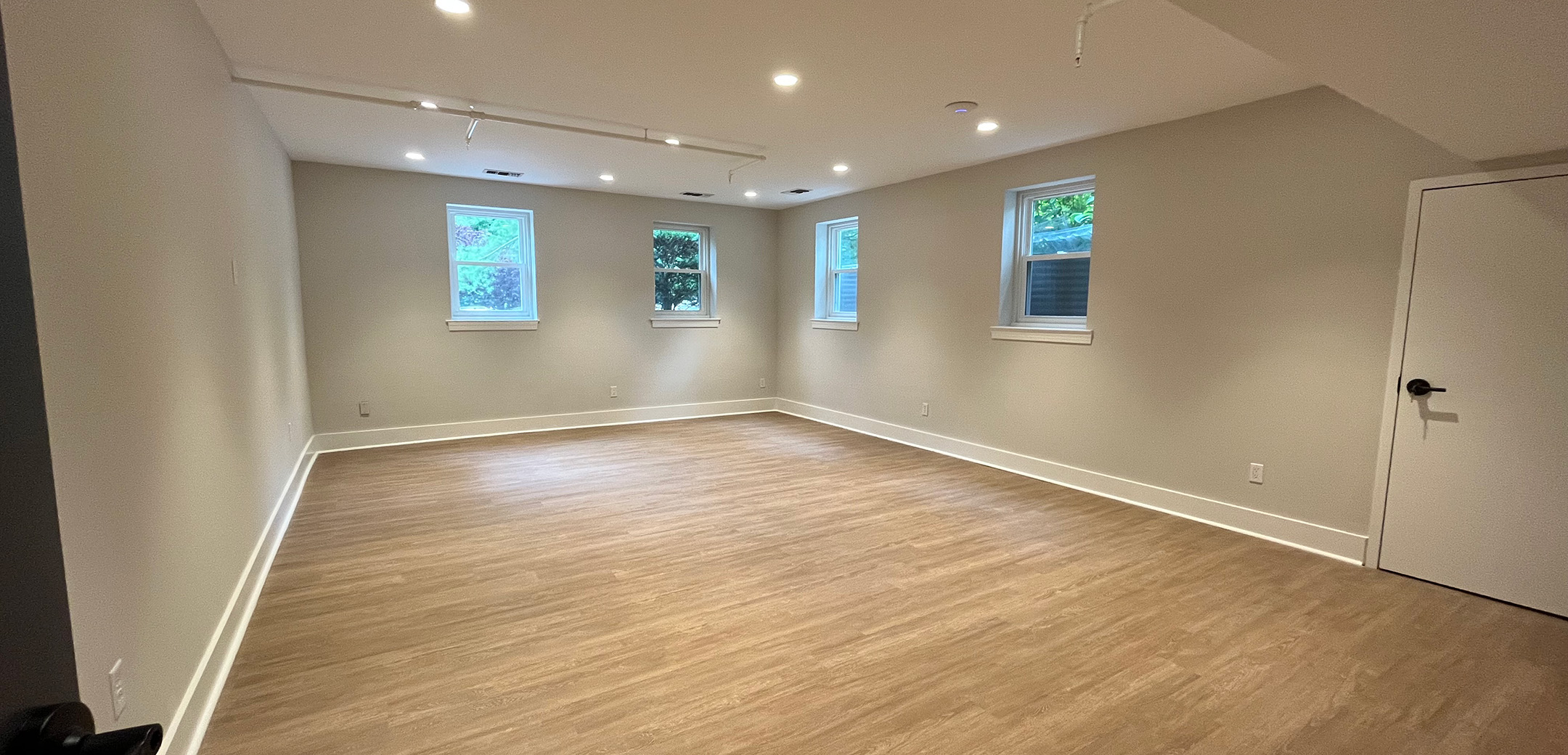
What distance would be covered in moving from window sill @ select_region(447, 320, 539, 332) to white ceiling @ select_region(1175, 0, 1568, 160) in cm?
585

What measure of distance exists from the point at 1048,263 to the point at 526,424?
4.91 metres

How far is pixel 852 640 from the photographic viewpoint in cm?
252

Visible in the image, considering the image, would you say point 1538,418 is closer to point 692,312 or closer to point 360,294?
point 692,312

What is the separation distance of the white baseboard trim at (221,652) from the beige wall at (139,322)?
0.05 m

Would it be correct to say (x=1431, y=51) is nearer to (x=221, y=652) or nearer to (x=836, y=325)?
(x=221, y=652)

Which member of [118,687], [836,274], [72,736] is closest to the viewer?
[72,736]

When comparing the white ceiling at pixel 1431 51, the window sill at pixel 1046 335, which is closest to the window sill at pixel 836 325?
the window sill at pixel 1046 335

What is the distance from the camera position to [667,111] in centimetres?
384

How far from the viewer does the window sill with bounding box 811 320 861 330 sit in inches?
261

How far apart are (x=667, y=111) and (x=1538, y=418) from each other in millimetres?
4324

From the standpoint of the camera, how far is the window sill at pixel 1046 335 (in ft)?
14.8

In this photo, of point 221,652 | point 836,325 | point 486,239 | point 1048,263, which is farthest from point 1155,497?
point 486,239

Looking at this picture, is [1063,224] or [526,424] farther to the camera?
[526,424]

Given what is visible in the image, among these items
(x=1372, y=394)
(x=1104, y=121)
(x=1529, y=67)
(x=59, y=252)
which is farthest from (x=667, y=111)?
(x=1372, y=394)
